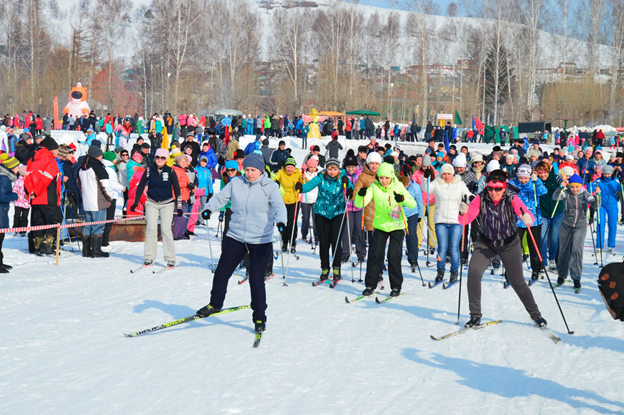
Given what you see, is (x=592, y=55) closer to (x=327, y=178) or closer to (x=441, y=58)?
(x=441, y=58)

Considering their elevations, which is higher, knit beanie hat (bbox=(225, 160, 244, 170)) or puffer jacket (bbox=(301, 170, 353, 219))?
→ knit beanie hat (bbox=(225, 160, 244, 170))

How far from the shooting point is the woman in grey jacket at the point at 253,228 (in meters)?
6.24

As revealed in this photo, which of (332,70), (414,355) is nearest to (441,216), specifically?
(414,355)

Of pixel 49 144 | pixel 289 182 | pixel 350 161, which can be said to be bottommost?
pixel 289 182

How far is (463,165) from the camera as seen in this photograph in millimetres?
Answer: 10047

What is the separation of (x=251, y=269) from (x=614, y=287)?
3445mm

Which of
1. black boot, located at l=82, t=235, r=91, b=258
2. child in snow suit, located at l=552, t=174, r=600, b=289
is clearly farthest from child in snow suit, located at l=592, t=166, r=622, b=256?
black boot, located at l=82, t=235, r=91, b=258

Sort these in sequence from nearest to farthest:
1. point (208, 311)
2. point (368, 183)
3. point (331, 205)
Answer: point (208, 311), point (331, 205), point (368, 183)

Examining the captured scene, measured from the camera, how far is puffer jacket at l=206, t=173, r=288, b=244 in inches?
247

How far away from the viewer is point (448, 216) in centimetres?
887

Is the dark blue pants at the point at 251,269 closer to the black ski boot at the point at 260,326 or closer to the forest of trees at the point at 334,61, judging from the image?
the black ski boot at the point at 260,326

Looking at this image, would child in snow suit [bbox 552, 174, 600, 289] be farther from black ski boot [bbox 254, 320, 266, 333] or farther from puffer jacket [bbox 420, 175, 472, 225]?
black ski boot [bbox 254, 320, 266, 333]

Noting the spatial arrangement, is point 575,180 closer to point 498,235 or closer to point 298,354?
point 498,235

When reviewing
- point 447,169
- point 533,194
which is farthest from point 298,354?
point 533,194
